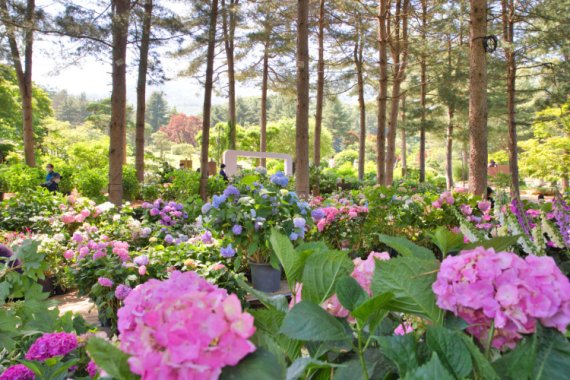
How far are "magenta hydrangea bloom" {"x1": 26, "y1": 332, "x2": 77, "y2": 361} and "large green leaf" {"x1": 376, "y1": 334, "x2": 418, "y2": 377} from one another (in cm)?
105

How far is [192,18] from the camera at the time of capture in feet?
43.2

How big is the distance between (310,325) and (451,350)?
17 cm

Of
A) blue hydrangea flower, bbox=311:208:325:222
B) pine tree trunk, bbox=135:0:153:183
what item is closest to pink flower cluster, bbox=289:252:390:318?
blue hydrangea flower, bbox=311:208:325:222

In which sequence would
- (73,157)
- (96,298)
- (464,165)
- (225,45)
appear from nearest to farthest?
(96,298)
(225,45)
(73,157)
(464,165)

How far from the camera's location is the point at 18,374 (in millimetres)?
1104

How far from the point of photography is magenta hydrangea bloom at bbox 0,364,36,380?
1.09 metres

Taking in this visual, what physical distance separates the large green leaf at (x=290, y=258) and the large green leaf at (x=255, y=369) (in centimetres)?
24

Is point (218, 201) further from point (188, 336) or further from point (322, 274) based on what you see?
point (188, 336)

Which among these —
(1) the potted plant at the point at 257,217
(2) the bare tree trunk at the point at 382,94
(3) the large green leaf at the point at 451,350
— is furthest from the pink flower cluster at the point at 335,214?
(2) the bare tree trunk at the point at 382,94

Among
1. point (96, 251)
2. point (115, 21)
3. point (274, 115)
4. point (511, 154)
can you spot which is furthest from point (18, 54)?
point (274, 115)

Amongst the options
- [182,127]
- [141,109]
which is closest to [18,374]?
[141,109]

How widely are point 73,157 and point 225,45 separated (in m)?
8.25

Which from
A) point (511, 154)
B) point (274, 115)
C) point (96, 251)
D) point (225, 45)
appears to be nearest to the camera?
point (96, 251)

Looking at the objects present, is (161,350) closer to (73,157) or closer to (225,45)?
(225,45)
